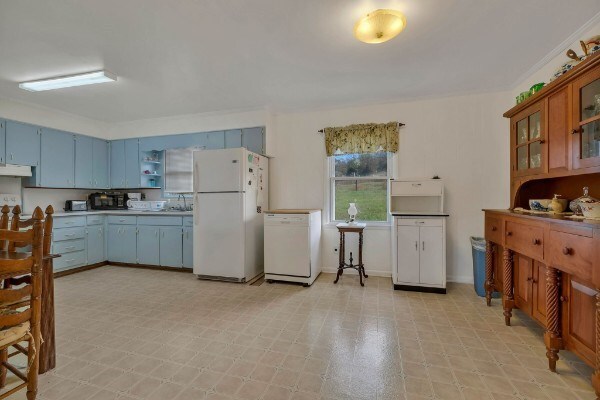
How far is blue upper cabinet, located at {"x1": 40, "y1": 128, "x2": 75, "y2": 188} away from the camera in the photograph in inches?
157

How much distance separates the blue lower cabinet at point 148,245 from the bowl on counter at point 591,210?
4.83m

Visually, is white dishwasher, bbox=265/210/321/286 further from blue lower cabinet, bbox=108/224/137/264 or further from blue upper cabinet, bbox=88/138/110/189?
blue upper cabinet, bbox=88/138/110/189

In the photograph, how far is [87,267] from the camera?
4.20 meters

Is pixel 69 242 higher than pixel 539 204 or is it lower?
lower

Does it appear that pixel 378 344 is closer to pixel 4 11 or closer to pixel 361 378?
pixel 361 378

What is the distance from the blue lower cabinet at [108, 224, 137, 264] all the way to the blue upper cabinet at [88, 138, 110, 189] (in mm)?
898

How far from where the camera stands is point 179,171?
4.61m

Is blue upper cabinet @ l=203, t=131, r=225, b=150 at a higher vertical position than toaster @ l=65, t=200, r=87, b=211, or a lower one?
higher

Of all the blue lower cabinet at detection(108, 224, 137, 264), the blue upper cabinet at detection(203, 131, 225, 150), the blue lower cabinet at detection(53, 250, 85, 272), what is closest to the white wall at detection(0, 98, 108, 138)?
the blue lower cabinet at detection(108, 224, 137, 264)

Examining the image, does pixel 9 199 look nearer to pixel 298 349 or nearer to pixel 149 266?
pixel 149 266

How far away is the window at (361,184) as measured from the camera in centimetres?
388

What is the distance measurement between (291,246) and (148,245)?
2.48 metres

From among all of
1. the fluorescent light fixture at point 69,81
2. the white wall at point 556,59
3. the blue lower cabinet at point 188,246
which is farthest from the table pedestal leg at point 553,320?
the fluorescent light fixture at point 69,81

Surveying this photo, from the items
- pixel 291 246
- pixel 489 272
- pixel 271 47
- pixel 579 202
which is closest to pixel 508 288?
pixel 489 272
